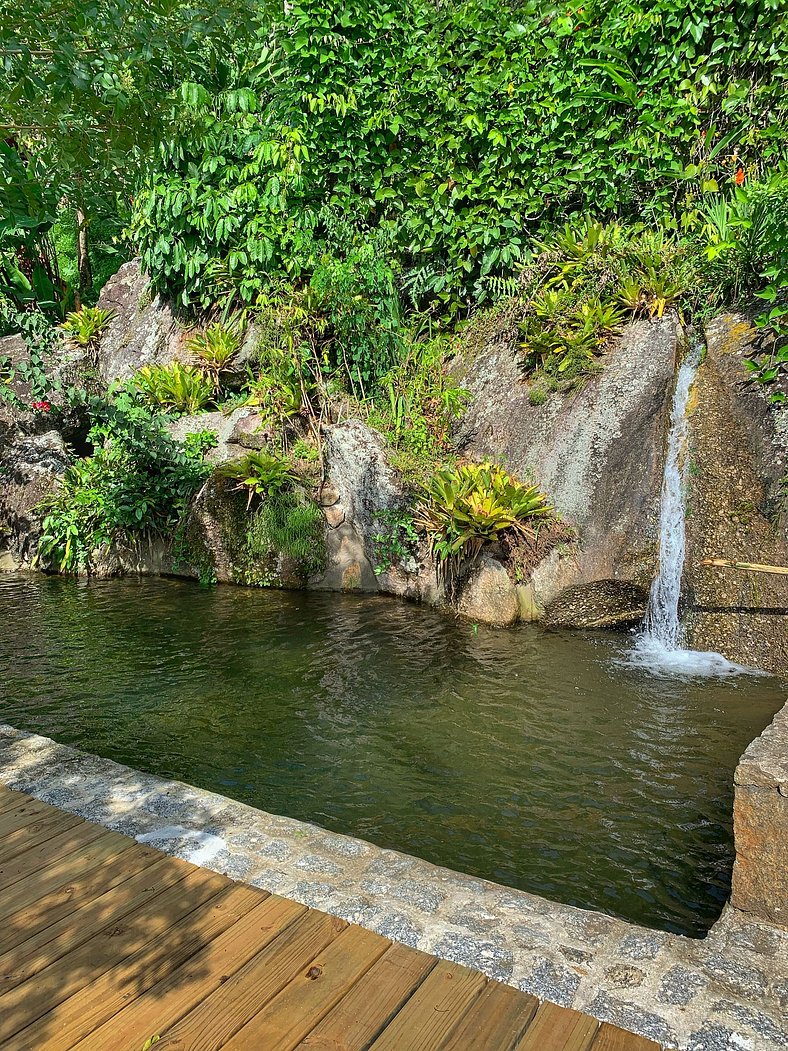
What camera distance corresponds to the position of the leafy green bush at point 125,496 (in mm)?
9445

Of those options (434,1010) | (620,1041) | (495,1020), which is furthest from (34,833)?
(620,1041)

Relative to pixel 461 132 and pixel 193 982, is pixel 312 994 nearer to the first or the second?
pixel 193 982

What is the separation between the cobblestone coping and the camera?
2232 mm

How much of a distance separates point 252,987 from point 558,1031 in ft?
3.05

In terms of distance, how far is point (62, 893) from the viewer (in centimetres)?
282

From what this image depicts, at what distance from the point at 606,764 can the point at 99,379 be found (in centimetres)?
1056

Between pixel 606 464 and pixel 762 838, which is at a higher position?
pixel 606 464

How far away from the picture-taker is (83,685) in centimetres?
603

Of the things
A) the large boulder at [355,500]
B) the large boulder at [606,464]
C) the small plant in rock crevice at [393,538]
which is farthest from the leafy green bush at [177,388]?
the large boulder at [606,464]

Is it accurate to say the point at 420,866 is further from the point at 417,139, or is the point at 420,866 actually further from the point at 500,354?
the point at 417,139

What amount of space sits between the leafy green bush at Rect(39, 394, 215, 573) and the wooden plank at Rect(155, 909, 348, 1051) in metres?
7.37

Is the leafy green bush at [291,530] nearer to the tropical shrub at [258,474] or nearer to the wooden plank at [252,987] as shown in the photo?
the tropical shrub at [258,474]

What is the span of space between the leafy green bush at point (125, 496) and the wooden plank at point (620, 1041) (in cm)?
811

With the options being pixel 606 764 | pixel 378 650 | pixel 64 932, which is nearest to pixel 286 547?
pixel 378 650
